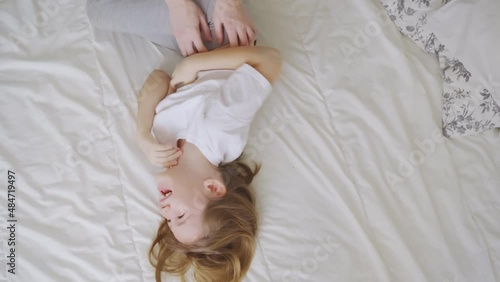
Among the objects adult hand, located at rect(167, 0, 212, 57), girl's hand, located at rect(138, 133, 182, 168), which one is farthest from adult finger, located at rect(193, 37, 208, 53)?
girl's hand, located at rect(138, 133, 182, 168)

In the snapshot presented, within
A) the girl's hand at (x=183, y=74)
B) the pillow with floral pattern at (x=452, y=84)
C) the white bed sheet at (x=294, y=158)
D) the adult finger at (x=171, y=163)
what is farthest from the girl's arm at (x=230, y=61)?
the pillow with floral pattern at (x=452, y=84)

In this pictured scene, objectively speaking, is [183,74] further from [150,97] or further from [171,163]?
[171,163]

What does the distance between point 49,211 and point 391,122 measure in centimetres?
94

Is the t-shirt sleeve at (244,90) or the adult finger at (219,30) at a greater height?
the adult finger at (219,30)

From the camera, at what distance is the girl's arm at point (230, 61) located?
1.20 metres

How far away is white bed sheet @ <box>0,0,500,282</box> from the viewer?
1.18 meters

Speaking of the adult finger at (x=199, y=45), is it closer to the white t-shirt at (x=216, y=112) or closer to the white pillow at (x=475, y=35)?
the white t-shirt at (x=216, y=112)

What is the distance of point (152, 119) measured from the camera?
1.25 metres

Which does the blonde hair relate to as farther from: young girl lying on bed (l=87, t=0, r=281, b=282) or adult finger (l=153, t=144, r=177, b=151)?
adult finger (l=153, t=144, r=177, b=151)

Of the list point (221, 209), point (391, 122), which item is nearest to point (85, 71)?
point (221, 209)

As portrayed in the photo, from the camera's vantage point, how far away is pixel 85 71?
4.30 ft

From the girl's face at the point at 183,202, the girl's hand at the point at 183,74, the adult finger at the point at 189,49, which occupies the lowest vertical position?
the girl's face at the point at 183,202

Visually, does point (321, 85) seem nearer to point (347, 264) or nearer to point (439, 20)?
point (439, 20)

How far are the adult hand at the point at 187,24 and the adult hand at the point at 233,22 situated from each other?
0.14 feet
